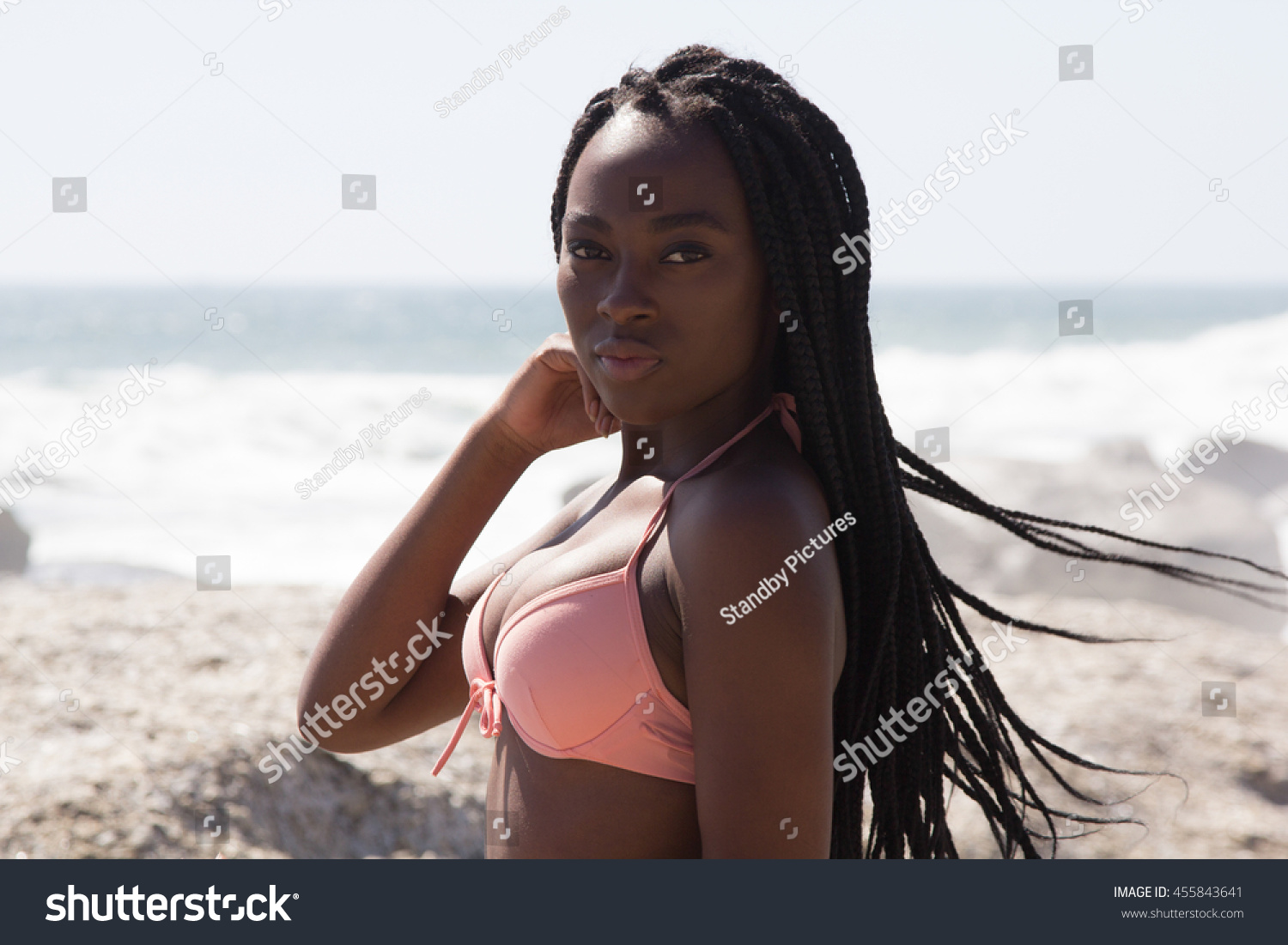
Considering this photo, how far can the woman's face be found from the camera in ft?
4.81

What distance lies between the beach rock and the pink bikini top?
11.9 meters

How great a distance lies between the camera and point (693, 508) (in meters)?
1.40

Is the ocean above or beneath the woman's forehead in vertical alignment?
above

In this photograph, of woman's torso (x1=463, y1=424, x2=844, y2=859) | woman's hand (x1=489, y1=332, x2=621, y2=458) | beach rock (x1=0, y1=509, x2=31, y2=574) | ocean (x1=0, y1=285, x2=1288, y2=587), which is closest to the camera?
woman's torso (x1=463, y1=424, x2=844, y2=859)

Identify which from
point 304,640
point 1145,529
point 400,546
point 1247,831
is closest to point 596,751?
point 400,546

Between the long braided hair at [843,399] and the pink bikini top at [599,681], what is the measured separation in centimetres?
15

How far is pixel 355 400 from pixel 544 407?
24.1m

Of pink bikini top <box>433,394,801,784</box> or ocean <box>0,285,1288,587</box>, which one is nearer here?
pink bikini top <box>433,394,801,784</box>

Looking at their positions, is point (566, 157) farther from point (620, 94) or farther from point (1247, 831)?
point (1247, 831)

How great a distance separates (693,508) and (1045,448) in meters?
20.2

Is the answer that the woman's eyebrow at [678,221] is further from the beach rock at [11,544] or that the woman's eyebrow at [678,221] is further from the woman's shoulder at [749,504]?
the beach rock at [11,544]

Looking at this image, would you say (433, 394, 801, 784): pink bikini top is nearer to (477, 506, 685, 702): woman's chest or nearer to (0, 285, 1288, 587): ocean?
(477, 506, 685, 702): woman's chest

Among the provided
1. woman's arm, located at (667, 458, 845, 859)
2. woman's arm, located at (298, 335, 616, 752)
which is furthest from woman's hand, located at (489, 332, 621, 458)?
woman's arm, located at (667, 458, 845, 859)

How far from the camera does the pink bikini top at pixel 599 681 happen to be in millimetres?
1423
